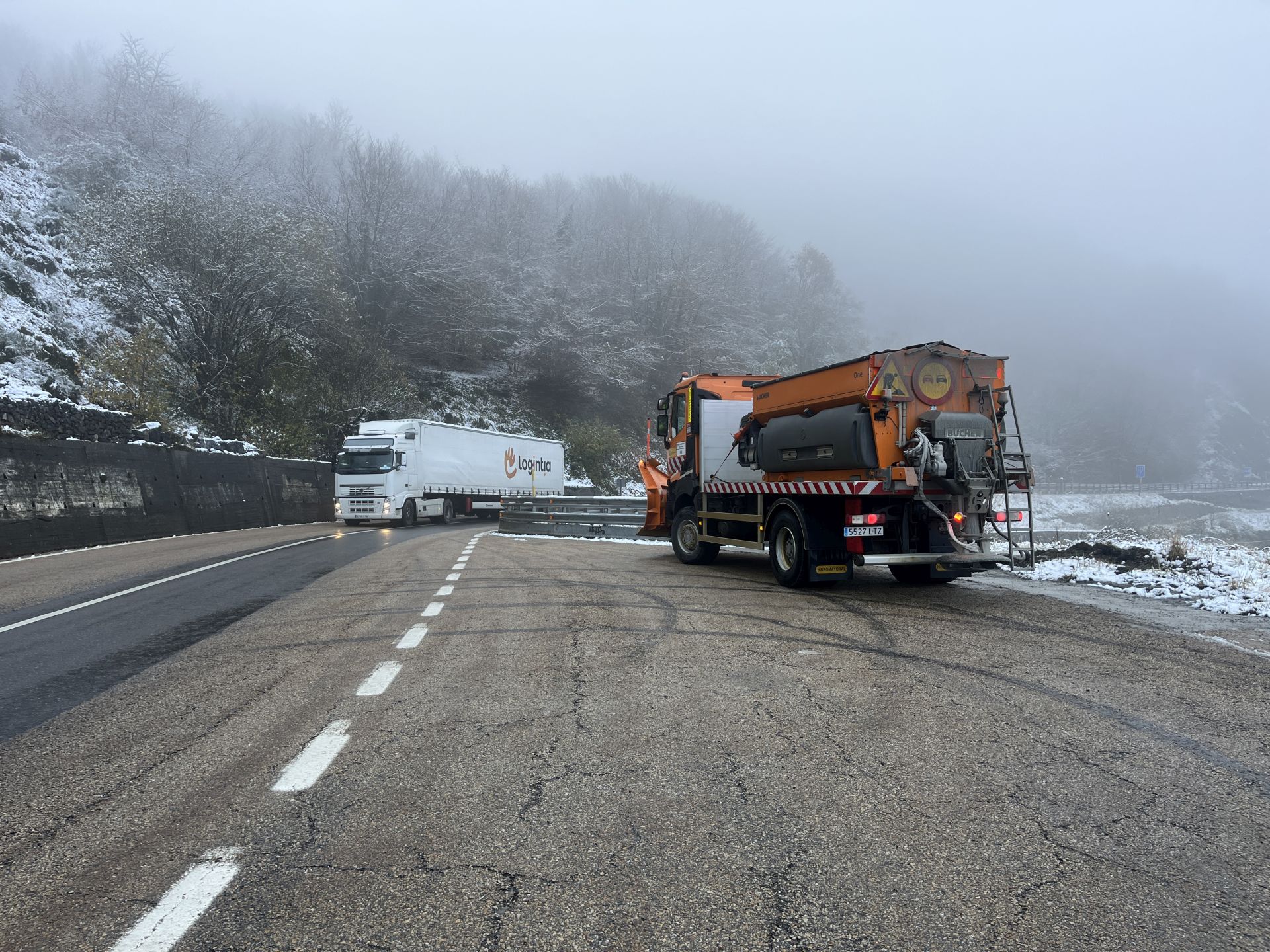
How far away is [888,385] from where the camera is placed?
9.75 meters

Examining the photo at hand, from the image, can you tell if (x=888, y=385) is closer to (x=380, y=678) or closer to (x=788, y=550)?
(x=788, y=550)

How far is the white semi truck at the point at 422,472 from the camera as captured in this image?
97.2ft

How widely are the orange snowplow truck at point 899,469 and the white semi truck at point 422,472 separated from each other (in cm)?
2086

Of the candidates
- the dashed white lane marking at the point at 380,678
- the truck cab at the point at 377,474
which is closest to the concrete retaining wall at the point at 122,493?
the truck cab at the point at 377,474

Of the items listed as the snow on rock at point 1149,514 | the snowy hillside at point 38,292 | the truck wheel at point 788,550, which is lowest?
the snow on rock at point 1149,514

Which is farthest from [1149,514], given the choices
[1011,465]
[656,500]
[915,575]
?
[1011,465]

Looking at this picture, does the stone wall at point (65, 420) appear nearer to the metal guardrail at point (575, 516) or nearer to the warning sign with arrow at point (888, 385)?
the metal guardrail at point (575, 516)

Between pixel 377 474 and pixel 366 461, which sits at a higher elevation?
pixel 366 461

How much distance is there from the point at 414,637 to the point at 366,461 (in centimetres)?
2372

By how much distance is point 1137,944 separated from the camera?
95.3 inches

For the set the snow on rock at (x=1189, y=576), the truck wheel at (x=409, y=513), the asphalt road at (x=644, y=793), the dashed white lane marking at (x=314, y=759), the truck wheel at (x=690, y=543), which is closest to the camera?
the asphalt road at (x=644, y=793)

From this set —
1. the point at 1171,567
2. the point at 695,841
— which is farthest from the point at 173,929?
the point at 1171,567

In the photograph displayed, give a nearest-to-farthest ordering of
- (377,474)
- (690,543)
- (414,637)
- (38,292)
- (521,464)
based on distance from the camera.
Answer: (414,637)
(690,543)
(377,474)
(38,292)
(521,464)

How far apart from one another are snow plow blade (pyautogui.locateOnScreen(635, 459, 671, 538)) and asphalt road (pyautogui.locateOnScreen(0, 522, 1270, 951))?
8.07 metres
